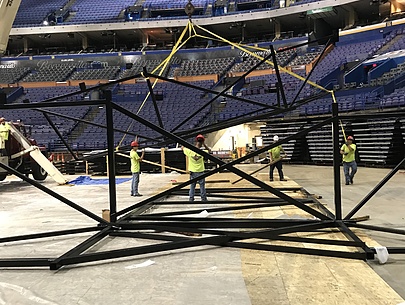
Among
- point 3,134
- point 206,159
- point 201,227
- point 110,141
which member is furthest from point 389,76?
point 110,141

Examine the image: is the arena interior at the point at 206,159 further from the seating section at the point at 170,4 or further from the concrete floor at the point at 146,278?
the seating section at the point at 170,4

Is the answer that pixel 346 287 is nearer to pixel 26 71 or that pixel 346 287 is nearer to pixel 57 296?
pixel 57 296

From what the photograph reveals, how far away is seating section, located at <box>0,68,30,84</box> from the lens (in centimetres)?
3584

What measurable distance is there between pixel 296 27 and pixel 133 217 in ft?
120

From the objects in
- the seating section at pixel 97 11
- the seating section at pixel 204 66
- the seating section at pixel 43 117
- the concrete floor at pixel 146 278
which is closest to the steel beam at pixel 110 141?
the concrete floor at pixel 146 278

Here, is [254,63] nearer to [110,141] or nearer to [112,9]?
[112,9]

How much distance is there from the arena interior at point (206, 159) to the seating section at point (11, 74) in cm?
22

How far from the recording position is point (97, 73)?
35.3 m

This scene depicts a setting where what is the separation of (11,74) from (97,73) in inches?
355

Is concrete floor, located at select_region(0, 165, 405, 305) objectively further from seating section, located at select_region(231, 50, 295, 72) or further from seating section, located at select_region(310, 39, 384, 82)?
seating section, located at select_region(231, 50, 295, 72)

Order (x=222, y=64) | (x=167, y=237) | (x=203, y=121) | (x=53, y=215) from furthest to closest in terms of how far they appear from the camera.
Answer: (x=222, y=64)
(x=203, y=121)
(x=53, y=215)
(x=167, y=237)

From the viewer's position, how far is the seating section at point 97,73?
34844 millimetres

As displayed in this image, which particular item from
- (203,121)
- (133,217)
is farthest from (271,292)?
(203,121)

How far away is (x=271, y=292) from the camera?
11.0 feet
